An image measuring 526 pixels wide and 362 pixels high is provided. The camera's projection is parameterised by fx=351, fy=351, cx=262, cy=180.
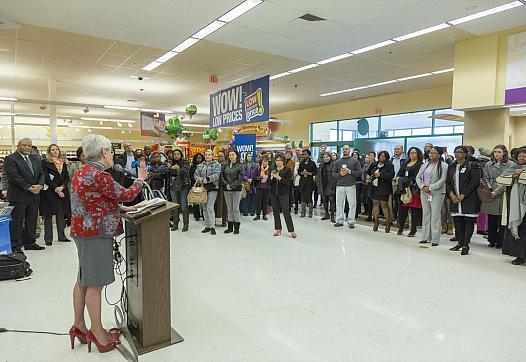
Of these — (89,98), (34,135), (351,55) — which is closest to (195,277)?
(351,55)

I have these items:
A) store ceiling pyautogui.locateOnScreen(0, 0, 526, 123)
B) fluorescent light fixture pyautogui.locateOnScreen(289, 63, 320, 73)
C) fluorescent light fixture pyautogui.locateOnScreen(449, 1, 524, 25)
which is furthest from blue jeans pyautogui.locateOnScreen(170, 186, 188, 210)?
fluorescent light fixture pyautogui.locateOnScreen(449, 1, 524, 25)

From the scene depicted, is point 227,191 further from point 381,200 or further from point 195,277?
point 381,200

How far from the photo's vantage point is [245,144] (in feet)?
26.7

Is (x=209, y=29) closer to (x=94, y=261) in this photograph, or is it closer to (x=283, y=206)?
(x=283, y=206)

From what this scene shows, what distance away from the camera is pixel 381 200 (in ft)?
21.3

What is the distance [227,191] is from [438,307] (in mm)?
3882

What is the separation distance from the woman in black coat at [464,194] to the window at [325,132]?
1004 centimetres

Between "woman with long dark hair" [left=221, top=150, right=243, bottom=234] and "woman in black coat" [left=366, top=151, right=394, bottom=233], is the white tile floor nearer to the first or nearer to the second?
"woman with long dark hair" [left=221, top=150, right=243, bottom=234]

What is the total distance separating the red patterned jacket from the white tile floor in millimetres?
895

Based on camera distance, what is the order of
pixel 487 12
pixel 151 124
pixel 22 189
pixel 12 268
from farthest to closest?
pixel 151 124 < pixel 487 12 < pixel 22 189 < pixel 12 268

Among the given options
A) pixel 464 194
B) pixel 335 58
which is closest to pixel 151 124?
pixel 335 58

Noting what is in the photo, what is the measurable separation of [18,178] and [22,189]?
19 centimetres

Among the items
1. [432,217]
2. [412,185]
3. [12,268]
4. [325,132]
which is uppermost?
[325,132]

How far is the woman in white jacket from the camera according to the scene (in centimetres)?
532
